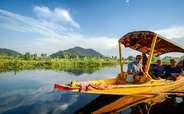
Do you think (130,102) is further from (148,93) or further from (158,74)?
(158,74)

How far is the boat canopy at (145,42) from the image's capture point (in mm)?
10279

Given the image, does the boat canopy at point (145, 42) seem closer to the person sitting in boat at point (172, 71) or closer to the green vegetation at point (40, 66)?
the person sitting in boat at point (172, 71)

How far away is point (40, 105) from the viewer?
543 inches

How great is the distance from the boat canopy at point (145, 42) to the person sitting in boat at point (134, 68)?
1.01 m

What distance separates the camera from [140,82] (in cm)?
988

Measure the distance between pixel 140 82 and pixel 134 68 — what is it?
2.69 feet

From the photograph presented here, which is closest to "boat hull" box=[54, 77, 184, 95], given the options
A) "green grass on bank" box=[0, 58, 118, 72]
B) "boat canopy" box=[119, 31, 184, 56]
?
"boat canopy" box=[119, 31, 184, 56]

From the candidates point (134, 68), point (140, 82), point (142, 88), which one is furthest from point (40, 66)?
Result: point (142, 88)

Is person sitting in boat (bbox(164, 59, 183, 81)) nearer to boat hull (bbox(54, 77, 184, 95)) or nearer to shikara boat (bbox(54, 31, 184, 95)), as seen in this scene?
shikara boat (bbox(54, 31, 184, 95))

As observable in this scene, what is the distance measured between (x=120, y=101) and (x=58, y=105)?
556 cm

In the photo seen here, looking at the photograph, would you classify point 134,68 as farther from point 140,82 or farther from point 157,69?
point 157,69

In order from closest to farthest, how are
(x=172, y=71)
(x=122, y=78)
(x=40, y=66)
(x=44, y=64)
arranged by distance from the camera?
(x=122, y=78) → (x=172, y=71) → (x=40, y=66) → (x=44, y=64)

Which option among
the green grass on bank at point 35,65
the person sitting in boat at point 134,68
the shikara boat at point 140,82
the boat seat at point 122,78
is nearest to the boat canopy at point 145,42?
the shikara boat at point 140,82

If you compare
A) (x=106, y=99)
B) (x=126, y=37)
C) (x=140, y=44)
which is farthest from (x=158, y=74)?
(x=106, y=99)
